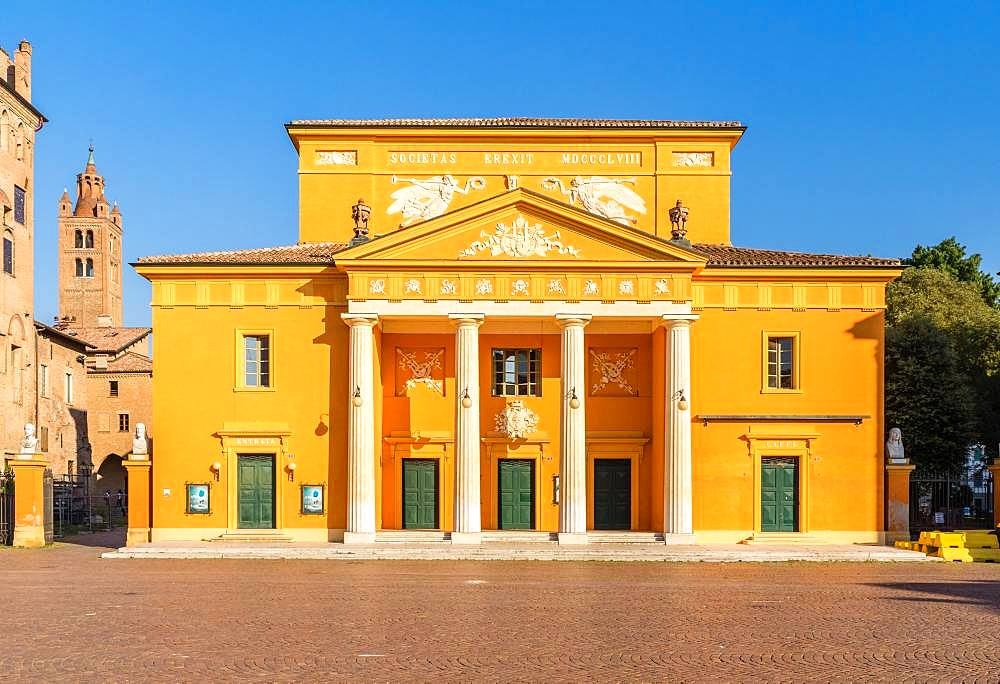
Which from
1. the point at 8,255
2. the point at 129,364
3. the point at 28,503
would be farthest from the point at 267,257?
Result: the point at 129,364

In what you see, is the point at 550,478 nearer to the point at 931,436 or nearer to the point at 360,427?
the point at 360,427

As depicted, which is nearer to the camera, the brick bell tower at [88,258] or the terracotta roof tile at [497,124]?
the terracotta roof tile at [497,124]

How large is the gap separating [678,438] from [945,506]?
17.9 meters

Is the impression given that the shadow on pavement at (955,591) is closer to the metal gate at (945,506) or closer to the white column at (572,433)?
the white column at (572,433)

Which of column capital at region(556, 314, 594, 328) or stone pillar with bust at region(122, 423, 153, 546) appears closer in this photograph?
column capital at region(556, 314, 594, 328)

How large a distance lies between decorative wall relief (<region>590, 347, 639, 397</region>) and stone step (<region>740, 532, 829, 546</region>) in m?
5.36

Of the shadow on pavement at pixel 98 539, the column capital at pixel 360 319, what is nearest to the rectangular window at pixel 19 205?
the shadow on pavement at pixel 98 539

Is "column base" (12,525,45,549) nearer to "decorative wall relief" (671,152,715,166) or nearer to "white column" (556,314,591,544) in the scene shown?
"white column" (556,314,591,544)

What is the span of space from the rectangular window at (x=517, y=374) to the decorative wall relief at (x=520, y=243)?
3.95 m

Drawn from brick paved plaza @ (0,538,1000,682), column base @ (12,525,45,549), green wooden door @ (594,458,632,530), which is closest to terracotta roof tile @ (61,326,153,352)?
column base @ (12,525,45,549)

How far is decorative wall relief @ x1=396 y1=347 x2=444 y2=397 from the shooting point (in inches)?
1342

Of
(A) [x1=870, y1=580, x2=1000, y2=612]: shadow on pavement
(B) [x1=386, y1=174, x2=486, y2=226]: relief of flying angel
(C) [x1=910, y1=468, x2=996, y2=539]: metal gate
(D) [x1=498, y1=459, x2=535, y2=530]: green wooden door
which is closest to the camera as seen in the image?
(A) [x1=870, y1=580, x2=1000, y2=612]: shadow on pavement

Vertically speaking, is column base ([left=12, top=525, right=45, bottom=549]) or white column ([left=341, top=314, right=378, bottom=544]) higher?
white column ([left=341, top=314, right=378, bottom=544])

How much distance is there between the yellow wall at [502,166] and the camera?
35312 millimetres
